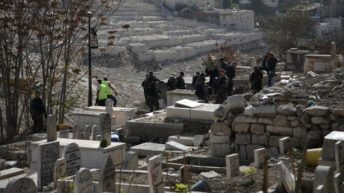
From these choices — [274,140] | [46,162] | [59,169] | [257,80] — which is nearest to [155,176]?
[59,169]

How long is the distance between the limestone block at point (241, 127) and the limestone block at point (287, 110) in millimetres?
603

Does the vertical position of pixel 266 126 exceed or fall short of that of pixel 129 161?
it exceeds it

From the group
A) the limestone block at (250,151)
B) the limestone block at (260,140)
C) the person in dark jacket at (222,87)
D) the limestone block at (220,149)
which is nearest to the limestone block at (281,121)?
the limestone block at (260,140)

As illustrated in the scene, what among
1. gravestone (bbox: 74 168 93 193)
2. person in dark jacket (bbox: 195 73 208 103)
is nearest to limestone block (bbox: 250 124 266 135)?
gravestone (bbox: 74 168 93 193)

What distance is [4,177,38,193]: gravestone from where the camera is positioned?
23.4ft

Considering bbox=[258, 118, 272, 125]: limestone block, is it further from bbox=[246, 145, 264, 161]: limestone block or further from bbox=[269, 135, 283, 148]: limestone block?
bbox=[246, 145, 264, 161]: limestone block

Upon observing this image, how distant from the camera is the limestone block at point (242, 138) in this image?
1151 cm

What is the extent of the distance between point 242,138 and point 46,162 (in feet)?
11.5

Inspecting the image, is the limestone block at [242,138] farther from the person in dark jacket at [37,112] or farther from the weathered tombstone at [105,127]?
the person in dark jacket at [37,112]

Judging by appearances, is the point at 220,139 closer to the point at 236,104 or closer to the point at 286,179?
the point at 236,104

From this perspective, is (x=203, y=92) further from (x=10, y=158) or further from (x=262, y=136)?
(x=262, y=136)

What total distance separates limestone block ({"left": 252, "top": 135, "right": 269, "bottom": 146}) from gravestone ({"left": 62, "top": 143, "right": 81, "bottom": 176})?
307 cm

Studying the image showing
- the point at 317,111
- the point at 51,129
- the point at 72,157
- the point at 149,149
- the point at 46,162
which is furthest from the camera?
the point at 149,149

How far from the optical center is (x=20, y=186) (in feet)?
23.8
